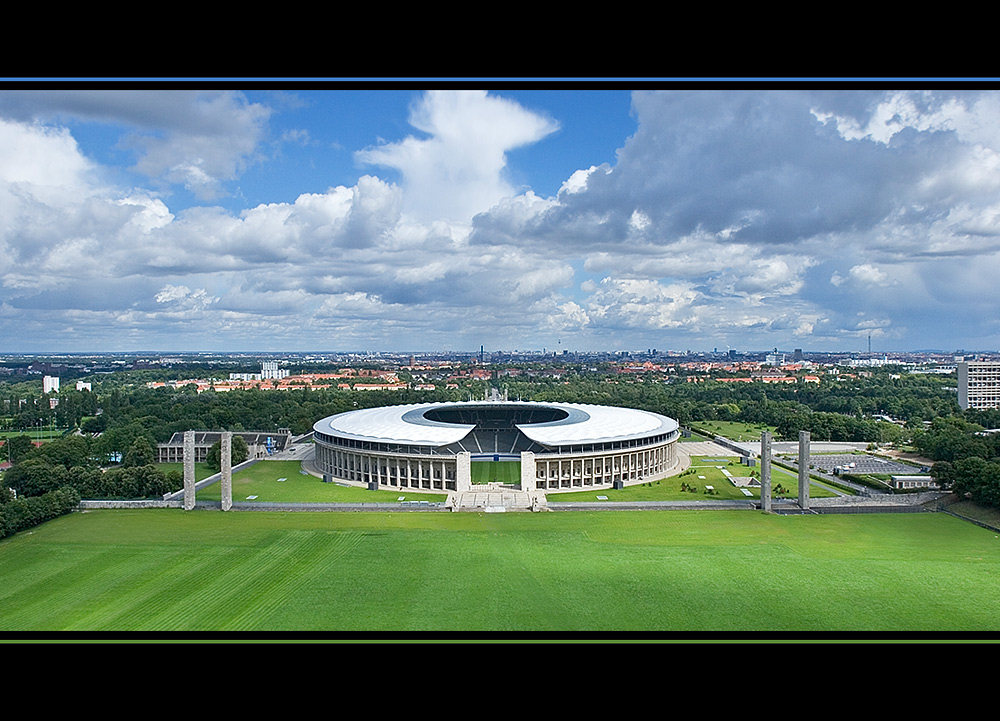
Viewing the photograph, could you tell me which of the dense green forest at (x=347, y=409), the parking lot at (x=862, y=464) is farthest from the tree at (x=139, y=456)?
the parking lot at (x=862, y=464)

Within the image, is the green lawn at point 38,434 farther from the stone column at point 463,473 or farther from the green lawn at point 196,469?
the stone column at point 463,473

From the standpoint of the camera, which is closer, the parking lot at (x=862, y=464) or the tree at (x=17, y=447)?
the tree at (x=17, y=447)

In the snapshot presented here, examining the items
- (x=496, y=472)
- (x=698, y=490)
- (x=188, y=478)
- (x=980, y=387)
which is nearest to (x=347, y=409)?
(x=496, y=472)

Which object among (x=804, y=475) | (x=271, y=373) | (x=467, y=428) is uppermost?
(x=271, y=373)

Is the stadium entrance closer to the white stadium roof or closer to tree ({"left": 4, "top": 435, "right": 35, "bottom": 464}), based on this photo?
the white stadium roof

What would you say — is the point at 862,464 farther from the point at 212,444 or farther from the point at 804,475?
the point at 212,444
